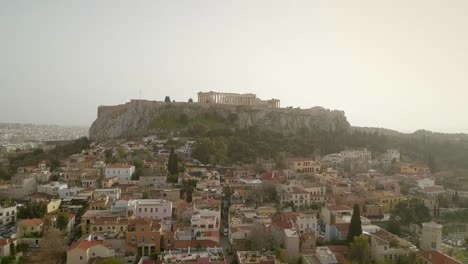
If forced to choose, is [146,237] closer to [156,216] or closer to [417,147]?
[156,216]

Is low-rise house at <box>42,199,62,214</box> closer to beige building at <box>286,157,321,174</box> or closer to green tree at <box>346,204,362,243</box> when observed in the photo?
green tree at <box>346,204,362,243</box>

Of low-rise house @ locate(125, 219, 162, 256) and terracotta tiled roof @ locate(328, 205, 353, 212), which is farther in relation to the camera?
terracotta tiled roof @ locate(328, 205, 353, 212)

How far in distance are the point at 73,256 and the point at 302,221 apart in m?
10.3

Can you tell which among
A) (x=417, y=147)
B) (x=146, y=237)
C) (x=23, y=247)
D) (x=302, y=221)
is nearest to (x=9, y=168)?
(x=23, y=247)

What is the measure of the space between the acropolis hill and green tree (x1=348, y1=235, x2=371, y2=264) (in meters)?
32.5

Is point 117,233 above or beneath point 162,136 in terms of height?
beneath

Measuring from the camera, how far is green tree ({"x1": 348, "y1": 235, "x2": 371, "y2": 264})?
18191 mm

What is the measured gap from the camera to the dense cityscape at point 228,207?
18.7m

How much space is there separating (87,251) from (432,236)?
48.9ft

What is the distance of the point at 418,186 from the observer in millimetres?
32344

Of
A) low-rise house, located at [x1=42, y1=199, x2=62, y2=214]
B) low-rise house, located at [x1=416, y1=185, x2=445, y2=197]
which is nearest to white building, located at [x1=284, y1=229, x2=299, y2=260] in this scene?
low-rise house, located at [x1=42, y1=199, x2=62, y2=214]

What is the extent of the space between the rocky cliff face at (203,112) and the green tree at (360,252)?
32833 mm

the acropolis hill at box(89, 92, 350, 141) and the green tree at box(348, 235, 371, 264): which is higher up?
the acropolis hill at box(89, 92, 350, 141)

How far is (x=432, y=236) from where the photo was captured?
68.0 feet
